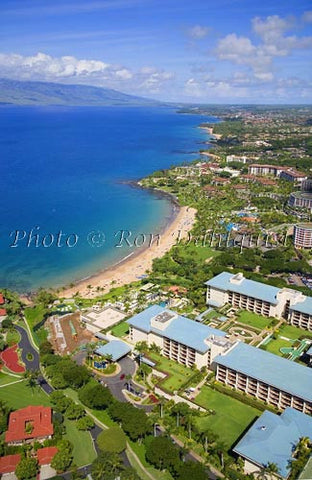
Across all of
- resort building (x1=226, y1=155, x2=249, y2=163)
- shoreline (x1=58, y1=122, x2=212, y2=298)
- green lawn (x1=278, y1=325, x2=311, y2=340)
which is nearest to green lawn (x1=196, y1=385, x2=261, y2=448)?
green lawn (x1=278, y1=325, x2=311, y2=340)

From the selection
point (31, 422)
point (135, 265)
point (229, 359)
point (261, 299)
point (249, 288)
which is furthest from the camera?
point (135, 265)

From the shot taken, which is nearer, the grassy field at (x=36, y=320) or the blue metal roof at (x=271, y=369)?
the blue metal roof at (x=271, y=369)

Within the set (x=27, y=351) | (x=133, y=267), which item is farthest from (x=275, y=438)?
(x=133, y=267)

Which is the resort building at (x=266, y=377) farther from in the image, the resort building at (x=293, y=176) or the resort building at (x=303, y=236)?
the resort building at (x=293, y=176)

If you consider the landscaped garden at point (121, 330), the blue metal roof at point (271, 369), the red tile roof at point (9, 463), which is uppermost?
the blue metal roof at point (271, 369)

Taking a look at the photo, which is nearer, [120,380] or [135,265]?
[120,380]

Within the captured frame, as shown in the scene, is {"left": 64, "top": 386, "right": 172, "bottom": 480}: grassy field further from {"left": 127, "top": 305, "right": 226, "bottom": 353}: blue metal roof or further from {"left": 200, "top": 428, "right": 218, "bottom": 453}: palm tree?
{"left": 127, "top": 305, "right": 226, "bottom": 353}: blue metal roof

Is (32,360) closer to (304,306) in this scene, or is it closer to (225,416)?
(225,416)

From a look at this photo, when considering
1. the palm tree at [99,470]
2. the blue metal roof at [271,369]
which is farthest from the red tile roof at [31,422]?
the blue metal roof at [271,369]
